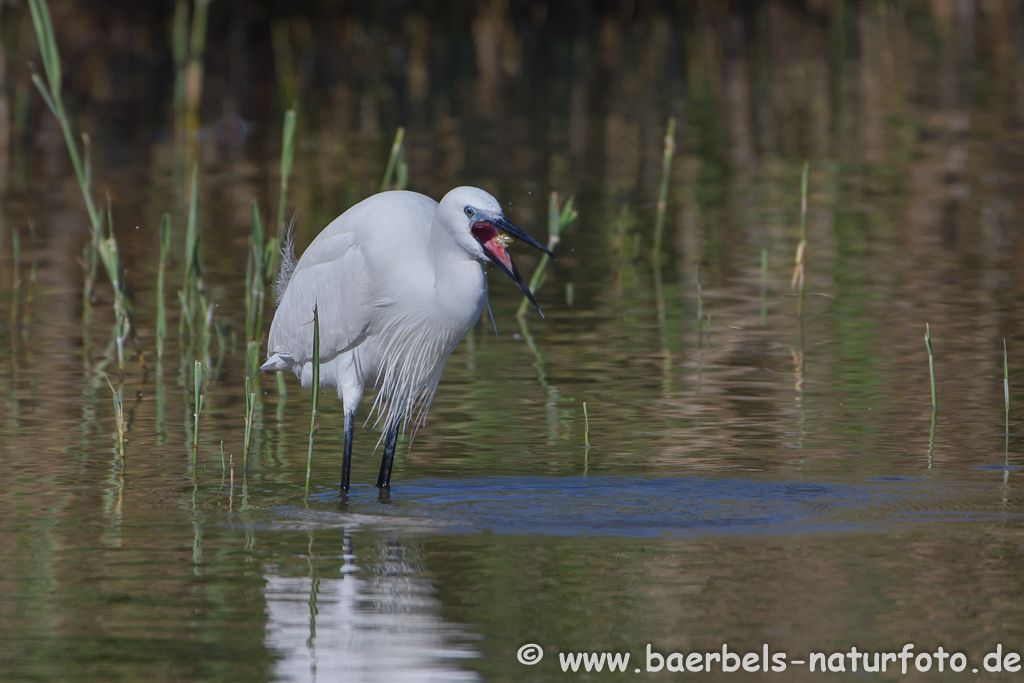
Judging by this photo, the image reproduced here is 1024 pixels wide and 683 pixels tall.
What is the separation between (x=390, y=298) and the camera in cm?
656

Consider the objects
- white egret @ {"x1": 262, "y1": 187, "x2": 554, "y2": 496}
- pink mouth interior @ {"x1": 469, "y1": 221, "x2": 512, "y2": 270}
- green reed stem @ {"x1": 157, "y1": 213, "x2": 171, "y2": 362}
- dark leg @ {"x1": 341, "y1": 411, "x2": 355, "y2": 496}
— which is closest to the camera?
pink mouth interior @ {"x1": 469, "y1": 221, "x2": 512, "y2": 270}

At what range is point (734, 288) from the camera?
1063 cm

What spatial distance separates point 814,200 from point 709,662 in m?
9.84

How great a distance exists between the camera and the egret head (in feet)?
19.2

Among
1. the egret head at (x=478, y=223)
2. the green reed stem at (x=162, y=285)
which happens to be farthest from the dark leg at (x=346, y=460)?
the green reed stem at (x=162, y=285)

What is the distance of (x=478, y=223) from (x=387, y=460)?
115 cm

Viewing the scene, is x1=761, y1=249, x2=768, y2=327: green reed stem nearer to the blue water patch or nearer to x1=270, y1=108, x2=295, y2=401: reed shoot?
x1=270, y1=108, x2=295, y2=401: reed shoot

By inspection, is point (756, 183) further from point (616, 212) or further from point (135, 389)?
point (135, 389)

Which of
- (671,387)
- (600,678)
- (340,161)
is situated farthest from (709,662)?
(340,161)

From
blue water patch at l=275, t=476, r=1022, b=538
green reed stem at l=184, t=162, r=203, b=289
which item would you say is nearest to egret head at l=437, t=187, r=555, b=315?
blue water patch at l=275, t=476, r=1022, b=538

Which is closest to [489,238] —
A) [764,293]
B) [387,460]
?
[387,460]

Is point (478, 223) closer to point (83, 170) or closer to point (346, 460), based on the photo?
point (346, 460)

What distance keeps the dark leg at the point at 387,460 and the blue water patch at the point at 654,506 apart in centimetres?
6

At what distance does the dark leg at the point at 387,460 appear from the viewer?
6488 mm
